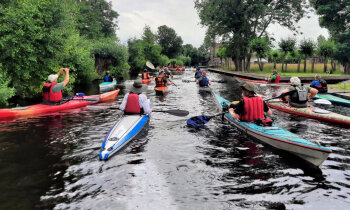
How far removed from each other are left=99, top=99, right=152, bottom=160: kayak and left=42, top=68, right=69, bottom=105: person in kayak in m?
5.04

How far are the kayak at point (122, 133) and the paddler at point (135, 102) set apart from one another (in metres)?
0.21

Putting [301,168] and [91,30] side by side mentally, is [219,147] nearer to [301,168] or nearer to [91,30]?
[301,168]

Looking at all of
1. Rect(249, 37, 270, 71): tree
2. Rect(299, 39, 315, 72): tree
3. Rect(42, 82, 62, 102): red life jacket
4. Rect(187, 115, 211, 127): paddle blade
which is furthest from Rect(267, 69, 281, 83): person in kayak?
Rect(299, 39, 315, 72): tree

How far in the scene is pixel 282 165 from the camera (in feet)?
17.9

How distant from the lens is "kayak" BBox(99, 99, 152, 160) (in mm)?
5609

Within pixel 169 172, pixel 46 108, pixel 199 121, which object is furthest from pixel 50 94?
pixel 169 172

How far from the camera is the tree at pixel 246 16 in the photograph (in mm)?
35969

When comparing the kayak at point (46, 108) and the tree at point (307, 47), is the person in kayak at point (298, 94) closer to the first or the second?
the kayak at point (46, 108)

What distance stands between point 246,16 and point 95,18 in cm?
2954

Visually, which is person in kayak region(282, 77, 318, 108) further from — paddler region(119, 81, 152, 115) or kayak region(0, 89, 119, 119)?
kayak region(0, 89, 119, 119)

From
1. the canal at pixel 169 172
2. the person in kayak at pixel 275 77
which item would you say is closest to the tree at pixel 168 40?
the person in kayak at pixel 275 77

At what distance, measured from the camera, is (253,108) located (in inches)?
266

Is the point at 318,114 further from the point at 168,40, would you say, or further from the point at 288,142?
the point at 168,40

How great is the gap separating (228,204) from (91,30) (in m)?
47.5
